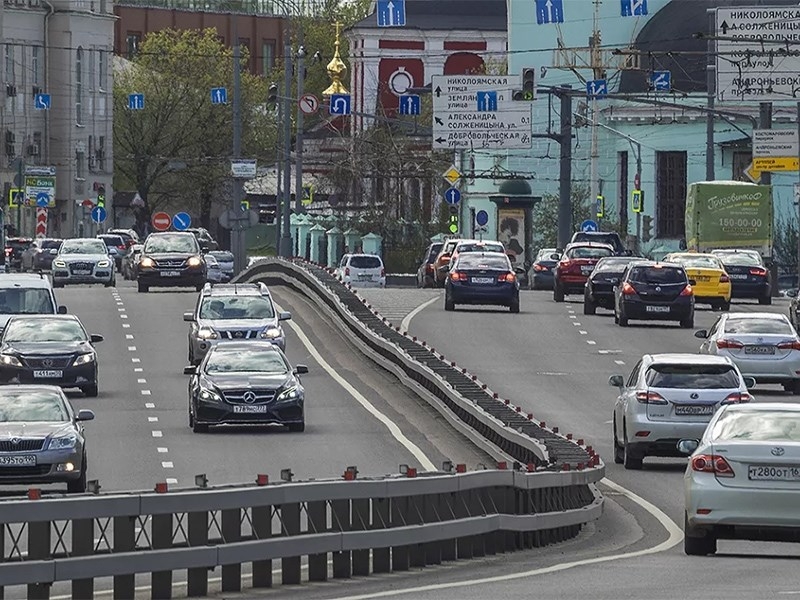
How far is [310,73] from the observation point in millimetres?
170625

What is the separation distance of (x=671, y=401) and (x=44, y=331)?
43.2 ft

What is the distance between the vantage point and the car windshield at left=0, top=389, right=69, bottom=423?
84.9 feet

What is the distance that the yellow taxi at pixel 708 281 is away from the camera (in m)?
58.0

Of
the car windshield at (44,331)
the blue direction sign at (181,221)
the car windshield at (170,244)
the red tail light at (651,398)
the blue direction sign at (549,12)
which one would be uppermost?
the blue direction sign at (549,12)

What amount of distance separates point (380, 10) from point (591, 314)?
4767cm

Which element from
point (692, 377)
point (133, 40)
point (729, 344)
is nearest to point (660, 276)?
point (729, 344)

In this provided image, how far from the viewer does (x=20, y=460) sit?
24953 mm

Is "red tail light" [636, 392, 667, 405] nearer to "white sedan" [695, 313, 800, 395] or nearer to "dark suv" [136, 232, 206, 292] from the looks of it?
"white sedan" [695, 313, 800, 395]

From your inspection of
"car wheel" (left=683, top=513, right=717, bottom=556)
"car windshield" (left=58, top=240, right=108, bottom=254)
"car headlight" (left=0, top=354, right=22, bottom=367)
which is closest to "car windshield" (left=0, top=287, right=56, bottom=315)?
"car headlight" (left=0, top=354, right=22, bottom=367)

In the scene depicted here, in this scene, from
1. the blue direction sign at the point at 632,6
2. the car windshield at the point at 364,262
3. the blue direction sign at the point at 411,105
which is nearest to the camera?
the blue direction sign at the point at 632,6

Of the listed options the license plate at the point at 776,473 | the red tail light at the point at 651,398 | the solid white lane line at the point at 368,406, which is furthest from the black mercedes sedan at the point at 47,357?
the license plate at the point at 776,473

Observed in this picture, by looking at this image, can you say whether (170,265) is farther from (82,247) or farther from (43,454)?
(43,454)

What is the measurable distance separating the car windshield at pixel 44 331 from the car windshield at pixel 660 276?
53.2 ft

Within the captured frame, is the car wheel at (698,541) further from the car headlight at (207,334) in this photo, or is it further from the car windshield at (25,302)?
the car windshield at (25,302)
